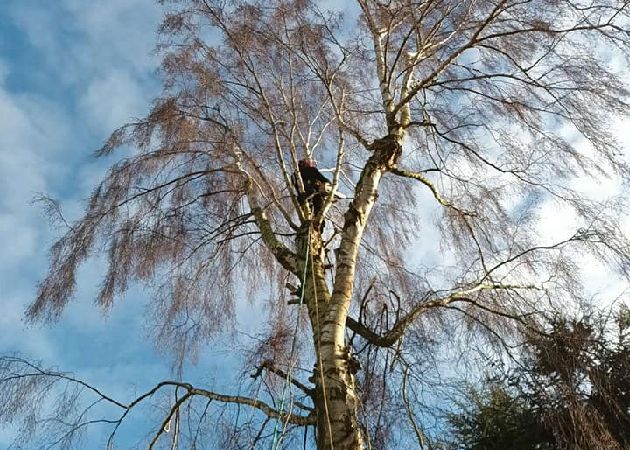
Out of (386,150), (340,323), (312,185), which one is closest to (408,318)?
(340,323)

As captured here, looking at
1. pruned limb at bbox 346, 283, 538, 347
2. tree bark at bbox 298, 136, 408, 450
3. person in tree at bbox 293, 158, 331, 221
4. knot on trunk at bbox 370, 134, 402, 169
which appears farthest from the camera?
person in tree at bbox 293, 158, 331, 221

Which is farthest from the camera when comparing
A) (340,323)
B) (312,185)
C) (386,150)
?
(312,185)

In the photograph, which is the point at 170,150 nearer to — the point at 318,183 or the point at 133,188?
the point at 133,188

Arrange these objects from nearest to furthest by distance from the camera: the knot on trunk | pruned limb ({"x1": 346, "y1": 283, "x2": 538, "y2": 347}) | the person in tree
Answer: pruned limb ({"x1": 346, "y1": 283, "x2": 538, "y2": 347}) < the knot on trunk < the person in tree

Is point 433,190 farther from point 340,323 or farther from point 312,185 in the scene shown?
point 340,323

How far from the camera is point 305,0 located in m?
5.88

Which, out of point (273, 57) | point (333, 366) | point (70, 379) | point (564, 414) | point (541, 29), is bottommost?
point (564, 414)

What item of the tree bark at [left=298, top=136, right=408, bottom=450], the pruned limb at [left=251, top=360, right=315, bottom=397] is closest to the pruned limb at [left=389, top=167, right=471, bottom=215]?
Result: the tree bark at [left=298, top=136, right=408, bottom=450]

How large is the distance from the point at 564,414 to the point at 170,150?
3733mm

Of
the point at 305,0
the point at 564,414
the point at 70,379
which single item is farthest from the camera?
the point at 305,0

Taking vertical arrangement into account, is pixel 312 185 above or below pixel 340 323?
above

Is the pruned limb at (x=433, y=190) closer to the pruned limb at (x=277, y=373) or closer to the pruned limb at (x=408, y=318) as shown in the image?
the pruned limb at (x=408, y=318)

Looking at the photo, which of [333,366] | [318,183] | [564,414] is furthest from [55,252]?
[564,414]

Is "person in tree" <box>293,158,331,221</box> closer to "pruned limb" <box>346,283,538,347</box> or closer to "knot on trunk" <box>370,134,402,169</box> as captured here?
"knot on trunk" <box>370,134,402,169</box>
